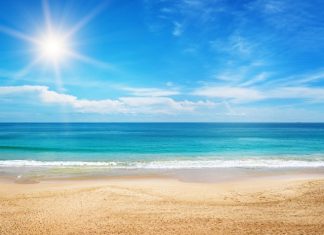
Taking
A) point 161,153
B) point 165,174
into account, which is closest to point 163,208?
point 165,174

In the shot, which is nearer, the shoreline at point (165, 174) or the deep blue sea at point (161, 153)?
the shoreline at point (165, 174)

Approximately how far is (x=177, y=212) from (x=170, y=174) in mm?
8578

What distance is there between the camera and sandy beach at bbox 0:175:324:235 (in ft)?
29.1

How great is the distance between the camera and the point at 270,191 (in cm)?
1371

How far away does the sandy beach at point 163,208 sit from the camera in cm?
887

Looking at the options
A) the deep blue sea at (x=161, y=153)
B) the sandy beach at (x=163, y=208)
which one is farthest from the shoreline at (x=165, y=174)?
the deep blue sea at (x=161, y=153)

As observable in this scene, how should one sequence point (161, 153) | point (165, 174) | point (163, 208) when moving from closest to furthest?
1. point (163, 208)
2. point (165, 174)
3. point (161, 153)

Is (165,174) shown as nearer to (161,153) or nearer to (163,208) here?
(163,208)

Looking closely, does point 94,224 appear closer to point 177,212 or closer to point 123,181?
point 177,212

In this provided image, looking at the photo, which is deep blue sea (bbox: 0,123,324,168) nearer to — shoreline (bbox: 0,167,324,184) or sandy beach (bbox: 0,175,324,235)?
shoreline (bbox: 0,167,324,184)

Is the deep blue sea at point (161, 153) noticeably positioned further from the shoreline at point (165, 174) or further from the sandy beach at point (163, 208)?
the sandy beach at point (163, 208)

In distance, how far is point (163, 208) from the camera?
10.8 m

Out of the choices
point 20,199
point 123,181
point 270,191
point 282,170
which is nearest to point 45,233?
point 20,199

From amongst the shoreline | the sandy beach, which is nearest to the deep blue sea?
the shoreline
